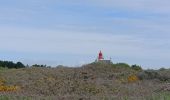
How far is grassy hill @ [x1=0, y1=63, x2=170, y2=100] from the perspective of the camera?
13.1 meters

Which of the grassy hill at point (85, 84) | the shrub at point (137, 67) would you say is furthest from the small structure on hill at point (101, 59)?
the shrub at point (137, 67)

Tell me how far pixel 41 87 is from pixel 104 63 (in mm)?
11722

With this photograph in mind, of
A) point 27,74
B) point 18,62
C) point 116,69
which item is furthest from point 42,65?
point 27,74

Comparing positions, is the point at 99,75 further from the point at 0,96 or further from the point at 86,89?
the point at 0,96

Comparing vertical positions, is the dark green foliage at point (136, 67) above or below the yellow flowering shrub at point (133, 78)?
above

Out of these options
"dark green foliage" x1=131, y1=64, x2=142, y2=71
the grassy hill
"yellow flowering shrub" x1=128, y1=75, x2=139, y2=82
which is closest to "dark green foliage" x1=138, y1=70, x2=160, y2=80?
the grassy hill

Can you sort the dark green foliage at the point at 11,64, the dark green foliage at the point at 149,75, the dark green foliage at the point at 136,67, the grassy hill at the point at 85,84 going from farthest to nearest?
the dark green foliage at the point at 11,64 → the dark green foliage at the point at 136,67 → the dark green foliage at the point at 149,75 → the grassy hill at the point at 85,84

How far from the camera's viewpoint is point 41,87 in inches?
627

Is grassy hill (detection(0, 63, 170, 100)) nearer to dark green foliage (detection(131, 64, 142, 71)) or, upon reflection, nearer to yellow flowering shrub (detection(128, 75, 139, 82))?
yellow flowering shrub (detection(128, 75, 139, 82))

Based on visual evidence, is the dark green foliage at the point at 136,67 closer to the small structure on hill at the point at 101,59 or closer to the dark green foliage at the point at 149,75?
the small structure on hill at the point at 101,59

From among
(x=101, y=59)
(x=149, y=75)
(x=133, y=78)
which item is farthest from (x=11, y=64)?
(x=133, y=78)

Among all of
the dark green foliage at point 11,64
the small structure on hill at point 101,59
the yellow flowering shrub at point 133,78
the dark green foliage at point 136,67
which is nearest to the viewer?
the yellow flowering shrub at point 133,78

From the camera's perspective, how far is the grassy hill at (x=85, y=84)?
13094 millimetres

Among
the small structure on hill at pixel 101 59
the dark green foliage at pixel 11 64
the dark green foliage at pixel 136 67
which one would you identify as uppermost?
the small structure on hill at pixel 101 59
